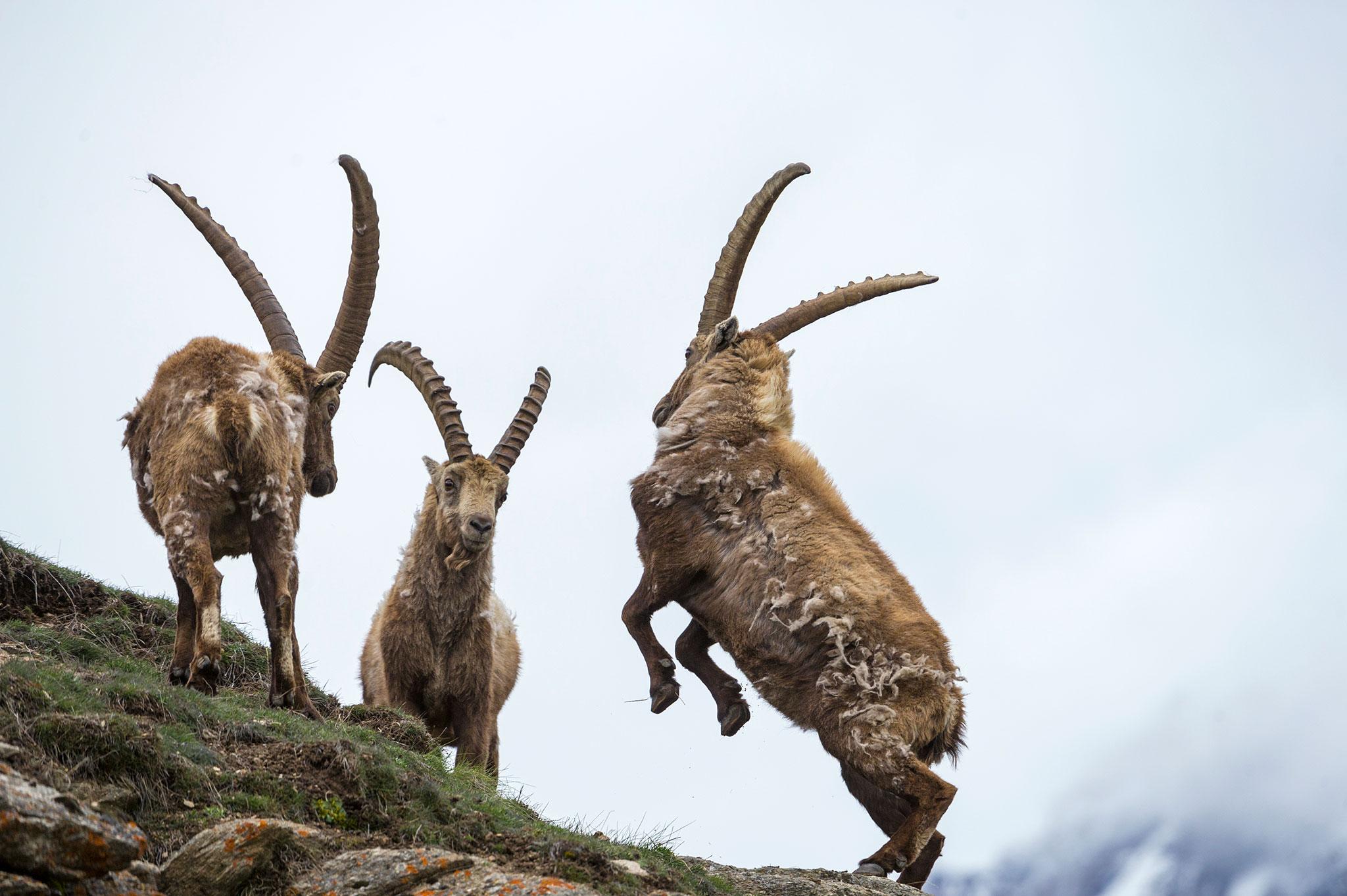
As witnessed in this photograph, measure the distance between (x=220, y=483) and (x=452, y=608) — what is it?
102 inches

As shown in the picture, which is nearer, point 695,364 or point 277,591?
point 277,591

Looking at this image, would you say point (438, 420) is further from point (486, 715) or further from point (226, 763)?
point (226, 763)

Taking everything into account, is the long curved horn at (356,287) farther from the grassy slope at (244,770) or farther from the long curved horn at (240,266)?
the grassy slope at (244,770)

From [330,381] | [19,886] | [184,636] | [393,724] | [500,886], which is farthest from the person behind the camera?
[330,381]

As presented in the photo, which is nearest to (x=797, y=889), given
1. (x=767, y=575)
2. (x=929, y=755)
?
(x=929, y=755)

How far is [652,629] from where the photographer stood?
378 inches

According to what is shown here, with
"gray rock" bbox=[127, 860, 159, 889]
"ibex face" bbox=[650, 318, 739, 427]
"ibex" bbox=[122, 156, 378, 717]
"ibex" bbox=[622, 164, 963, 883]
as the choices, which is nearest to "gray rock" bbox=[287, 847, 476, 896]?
"gray rock" bbox=[127, 860, 159, 889]

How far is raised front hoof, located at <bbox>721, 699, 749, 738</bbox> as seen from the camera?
367 inches

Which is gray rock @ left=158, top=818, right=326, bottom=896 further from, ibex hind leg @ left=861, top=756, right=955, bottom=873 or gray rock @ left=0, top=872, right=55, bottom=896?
ibex hind leg @ left=861, top=756, right=955, bottom=873

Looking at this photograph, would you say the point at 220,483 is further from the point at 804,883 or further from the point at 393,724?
the point at 804,883

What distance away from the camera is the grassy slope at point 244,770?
235 inches

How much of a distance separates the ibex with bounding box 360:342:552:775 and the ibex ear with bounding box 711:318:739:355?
163cm

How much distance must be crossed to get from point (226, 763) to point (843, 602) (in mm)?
3745

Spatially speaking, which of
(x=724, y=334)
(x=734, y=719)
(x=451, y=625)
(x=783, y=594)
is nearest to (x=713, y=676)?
(x=734, y=719)
